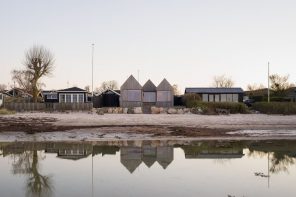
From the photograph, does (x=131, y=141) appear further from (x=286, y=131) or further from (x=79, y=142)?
(x=286, y=131)

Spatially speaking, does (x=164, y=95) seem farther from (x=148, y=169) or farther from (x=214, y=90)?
(x=148, y=169)

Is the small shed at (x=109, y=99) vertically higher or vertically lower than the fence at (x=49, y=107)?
higher

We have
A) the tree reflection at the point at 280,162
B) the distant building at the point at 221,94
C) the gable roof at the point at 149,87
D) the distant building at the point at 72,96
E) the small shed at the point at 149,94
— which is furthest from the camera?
the distant building at the point at 221,94

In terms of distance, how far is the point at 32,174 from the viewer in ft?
51.4

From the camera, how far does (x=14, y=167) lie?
56.7ft

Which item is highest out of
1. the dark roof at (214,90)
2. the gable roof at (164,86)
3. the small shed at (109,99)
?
the gable roof at (164,86)

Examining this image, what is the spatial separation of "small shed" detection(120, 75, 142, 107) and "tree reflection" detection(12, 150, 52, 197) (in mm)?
42642

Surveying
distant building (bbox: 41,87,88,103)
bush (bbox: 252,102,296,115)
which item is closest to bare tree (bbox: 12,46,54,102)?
distant building (bbox: 41,87,88,103)

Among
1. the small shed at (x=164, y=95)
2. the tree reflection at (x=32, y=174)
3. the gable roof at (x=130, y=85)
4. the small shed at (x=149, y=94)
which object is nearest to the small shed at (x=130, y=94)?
the gable roof at (x=130, y=85)

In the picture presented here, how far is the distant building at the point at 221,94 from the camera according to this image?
6975cm

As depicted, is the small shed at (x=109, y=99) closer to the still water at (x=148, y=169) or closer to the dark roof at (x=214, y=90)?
the dark roof at (x=214, y=90)

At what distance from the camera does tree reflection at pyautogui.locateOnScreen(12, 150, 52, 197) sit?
496 inches

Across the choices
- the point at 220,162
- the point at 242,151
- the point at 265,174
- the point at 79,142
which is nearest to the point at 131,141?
the point at 79,142

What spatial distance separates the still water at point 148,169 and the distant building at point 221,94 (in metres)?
43.9
